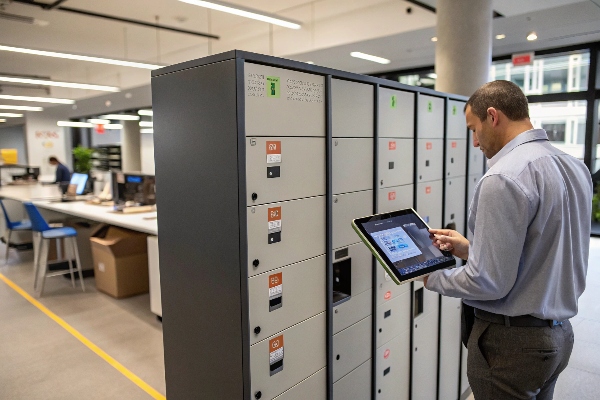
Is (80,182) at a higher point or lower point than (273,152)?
lower

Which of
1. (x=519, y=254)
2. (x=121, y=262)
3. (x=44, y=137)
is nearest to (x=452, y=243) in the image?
(x=519, y=254)

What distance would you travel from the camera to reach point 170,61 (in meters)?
8.39

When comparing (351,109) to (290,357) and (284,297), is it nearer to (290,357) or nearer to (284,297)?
(284,297)

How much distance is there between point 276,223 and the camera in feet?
4.75

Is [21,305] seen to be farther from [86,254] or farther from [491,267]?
[491,267]

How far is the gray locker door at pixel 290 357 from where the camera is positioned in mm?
1424

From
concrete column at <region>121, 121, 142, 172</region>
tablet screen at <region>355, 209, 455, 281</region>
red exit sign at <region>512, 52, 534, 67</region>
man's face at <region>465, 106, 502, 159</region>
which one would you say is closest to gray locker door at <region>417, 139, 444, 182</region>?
tablet screen at <region>355, 209, 455, 281</region>

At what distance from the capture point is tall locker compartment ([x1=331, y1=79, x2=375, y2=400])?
1703mm

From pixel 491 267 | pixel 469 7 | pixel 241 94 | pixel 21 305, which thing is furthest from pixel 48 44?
pixel 491 267

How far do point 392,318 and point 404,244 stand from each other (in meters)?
0.72

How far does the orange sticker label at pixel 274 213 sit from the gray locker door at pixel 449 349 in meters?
1.51

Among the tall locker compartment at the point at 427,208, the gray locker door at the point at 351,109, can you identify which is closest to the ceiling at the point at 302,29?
the tall locker compartment at the point at 427,208

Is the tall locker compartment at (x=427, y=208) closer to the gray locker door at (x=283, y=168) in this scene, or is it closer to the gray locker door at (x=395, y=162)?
the gray locker door at (x=395, y=162)

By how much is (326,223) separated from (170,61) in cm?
779
